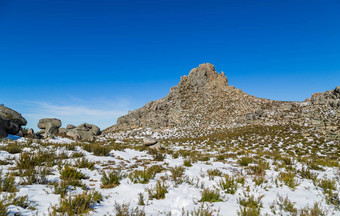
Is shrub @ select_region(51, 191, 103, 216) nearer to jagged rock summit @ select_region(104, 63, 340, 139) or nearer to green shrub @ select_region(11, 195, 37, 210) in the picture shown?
green shrub @ select_region(11, 195, 37, 210)

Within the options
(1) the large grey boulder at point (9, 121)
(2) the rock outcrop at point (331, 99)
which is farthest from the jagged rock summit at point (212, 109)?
(1) the large grey boulder at point (9, 121)

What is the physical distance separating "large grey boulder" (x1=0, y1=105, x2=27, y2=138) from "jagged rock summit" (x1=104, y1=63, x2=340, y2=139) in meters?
33.4

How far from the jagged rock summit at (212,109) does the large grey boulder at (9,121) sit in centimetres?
3338

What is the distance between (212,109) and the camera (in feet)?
196

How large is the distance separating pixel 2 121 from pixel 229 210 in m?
18.3

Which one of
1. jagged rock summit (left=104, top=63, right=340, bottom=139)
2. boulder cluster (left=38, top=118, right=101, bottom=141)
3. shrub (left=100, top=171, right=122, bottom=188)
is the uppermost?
jagged rock summit (left=104, top=63, right=340, bottom=139)

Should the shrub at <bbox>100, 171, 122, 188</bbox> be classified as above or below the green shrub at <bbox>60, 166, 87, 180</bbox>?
below

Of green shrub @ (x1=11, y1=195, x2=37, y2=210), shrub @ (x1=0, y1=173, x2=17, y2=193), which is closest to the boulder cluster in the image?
shrub @ (x1=0, y1=173, x2=17, y2=193)

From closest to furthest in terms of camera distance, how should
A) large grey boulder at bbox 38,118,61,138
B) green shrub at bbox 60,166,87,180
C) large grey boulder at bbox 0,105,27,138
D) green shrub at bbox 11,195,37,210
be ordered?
1. green shrub at bbox 11,195,37,210
2. green shrub at bbox 60,166,87,180
3. large grey boulder at bbox 0,105,27,138
4. large grey boulder at bbox 38,118,61,138

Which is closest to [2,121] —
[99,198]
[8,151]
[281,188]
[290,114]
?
[8,151]

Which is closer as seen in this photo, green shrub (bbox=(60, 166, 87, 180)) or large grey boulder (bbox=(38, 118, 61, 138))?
green shrub (bbox=(60, 166, 87, 180))

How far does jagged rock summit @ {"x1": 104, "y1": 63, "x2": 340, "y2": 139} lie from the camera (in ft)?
145

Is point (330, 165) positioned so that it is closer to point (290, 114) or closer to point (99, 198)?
point (99, 198)

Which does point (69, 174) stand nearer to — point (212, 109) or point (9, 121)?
point (9, 121)
